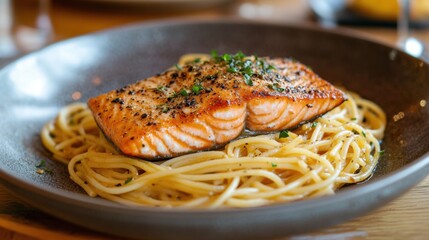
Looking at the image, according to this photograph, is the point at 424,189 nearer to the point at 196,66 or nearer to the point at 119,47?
the point at 196,66

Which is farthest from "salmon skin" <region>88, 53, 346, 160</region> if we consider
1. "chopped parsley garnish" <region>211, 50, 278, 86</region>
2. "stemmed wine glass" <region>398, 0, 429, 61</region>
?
"stemmed wine glass" <region>398, 0, 429, 61</region>

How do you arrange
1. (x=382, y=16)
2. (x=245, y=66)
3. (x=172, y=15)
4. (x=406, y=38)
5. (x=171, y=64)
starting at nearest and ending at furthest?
(x=245, y=66) → (x=171, y=64) → (x=406, y=38) → (x=382, y=16) → (x=172, y=15)

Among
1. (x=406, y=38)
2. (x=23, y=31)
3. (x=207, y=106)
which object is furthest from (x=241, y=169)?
(x=23, y=31)

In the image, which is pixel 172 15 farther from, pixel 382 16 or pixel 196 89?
pixel 196 89

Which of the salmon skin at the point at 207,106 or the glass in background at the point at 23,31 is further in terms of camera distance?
the glass in background at the point at 23,31

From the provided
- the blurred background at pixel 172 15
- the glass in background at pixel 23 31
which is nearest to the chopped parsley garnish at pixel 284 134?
the blurred background at pixel 172 15

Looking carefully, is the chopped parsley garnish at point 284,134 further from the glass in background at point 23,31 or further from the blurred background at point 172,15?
the glass in background at point 23,31

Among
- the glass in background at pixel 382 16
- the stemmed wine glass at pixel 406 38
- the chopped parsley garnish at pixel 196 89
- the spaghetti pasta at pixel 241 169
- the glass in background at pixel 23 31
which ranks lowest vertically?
the spaghetti pasta at pixel 241 169
